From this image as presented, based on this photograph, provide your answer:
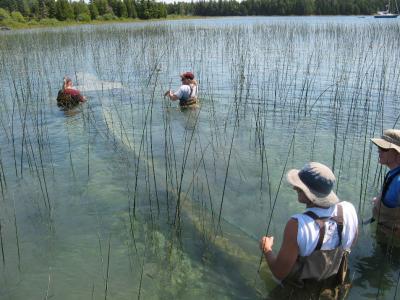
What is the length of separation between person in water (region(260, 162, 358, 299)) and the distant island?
59418 mm

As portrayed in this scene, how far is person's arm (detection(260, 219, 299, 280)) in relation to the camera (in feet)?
10.2

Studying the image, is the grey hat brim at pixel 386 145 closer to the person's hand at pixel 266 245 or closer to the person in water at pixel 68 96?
the person's hand at pixel 266 245

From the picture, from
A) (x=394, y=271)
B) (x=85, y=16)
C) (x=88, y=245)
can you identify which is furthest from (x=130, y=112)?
(x=85, y=16)

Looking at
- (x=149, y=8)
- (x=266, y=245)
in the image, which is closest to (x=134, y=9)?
(x=149, y=8)

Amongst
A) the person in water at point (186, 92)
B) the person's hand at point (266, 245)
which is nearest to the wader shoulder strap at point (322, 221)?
the person's hand at point (266, 245)

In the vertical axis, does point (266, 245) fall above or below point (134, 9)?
below

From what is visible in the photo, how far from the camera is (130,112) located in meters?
10.4

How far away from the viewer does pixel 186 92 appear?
10141mm

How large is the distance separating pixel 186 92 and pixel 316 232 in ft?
24.7

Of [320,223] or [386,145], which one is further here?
[386,145]

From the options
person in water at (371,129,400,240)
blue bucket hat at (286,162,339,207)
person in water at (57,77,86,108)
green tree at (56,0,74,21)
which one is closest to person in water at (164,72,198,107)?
person in water at (57,77,86,108)

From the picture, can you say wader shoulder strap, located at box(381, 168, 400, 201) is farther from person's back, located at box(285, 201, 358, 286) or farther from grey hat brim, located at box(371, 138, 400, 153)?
person's back, located at box(285, 201, 358, 286)

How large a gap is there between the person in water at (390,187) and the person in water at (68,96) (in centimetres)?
849

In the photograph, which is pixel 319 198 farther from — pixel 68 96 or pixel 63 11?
pixel 63 11
